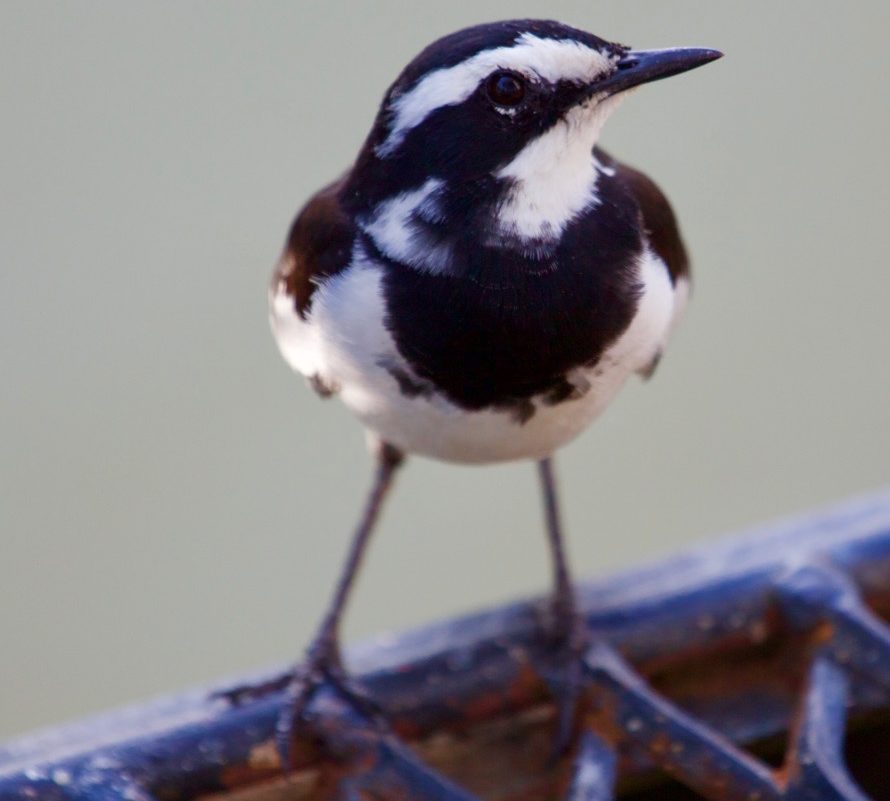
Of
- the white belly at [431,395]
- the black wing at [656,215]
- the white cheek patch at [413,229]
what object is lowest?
the white belly at [431,395]

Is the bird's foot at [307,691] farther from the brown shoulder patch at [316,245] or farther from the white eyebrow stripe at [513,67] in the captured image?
the white eyebrow stripe at [513,67]

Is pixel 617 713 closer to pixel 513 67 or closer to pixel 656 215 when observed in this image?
pixel 656 215

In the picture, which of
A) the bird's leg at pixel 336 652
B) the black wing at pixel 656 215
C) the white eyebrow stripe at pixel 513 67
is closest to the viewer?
the white eyebrow stripe at pixel 513 67

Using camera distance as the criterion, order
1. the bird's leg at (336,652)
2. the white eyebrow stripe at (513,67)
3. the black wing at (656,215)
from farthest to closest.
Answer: the black wing at (656,215) < the bird's leg at (336,652) < the white eyebrow stripe at (513,67)

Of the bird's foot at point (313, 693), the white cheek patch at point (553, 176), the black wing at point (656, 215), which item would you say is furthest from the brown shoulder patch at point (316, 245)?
the bird's foot at point (313, 693)

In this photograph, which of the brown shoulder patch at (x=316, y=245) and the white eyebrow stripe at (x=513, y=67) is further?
the brown shoulder patch at (x=316, y=245)

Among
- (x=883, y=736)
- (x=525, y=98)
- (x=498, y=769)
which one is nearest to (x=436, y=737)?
(x=498, y=769)

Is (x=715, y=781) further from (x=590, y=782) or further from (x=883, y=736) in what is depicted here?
(x=883, y=736)

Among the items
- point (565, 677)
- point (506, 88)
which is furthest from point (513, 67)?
point (565, 677)
